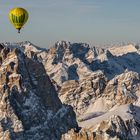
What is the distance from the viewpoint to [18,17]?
7096 inches

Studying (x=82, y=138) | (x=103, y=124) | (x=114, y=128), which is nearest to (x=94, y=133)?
(x=82, y=138)

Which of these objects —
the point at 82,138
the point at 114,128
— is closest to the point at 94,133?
the point at 82,138

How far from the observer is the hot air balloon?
589 ft

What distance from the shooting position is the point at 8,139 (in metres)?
198

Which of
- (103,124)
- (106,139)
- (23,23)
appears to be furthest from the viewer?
(103,124)

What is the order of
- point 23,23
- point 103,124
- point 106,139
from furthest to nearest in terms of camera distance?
point 103,124 < point 23,23 < point 106,139

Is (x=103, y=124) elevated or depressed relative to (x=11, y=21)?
depressed

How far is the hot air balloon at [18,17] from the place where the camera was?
589ft

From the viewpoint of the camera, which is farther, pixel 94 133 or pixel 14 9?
pixel 14 9

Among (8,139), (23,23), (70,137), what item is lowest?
(8,139)

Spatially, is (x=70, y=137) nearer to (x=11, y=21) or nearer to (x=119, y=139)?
(x=119, y=139)

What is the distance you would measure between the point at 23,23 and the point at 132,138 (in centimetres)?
4796

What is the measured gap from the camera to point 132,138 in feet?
595

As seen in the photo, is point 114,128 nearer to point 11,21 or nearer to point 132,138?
point 132,138
